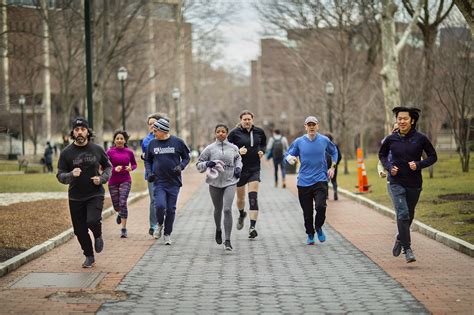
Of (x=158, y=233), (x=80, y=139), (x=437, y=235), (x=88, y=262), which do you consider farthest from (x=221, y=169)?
(x=437, y=235)

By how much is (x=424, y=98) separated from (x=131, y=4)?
1279 cm

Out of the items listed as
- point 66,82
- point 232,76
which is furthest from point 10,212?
point 232,76

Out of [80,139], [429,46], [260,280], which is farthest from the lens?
[429,46]

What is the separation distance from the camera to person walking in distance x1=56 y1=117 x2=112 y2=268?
10.9 metres

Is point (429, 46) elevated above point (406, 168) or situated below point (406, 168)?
above

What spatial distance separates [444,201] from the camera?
1939cm

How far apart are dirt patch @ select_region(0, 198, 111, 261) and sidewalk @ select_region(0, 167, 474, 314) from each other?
50 cm

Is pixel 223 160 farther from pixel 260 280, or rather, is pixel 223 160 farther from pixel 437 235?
pixel 437 235

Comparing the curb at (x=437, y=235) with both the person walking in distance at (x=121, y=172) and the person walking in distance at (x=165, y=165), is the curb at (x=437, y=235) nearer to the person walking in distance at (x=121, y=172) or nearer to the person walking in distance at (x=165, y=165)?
the person walking in distance at (x=165, y=165)

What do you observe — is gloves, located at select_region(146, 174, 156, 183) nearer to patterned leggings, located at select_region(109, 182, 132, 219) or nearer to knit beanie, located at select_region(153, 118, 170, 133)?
knit beanie, located at select_region(153, 118, 170, 133)

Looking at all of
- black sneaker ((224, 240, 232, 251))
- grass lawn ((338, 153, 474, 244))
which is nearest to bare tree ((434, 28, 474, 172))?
grass lawn ((338, 153, 474, 244))

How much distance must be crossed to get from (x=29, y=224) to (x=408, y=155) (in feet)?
24.1

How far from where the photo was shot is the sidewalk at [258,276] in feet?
27.3

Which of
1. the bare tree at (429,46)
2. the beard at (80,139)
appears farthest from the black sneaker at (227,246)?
the bare tree at (429,46)
